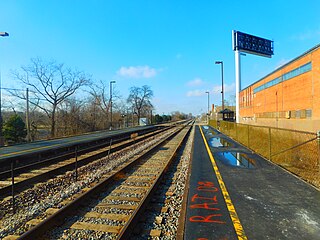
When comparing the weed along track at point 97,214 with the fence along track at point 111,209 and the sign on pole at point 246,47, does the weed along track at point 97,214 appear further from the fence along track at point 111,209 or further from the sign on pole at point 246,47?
the sign on pole at point 246,47

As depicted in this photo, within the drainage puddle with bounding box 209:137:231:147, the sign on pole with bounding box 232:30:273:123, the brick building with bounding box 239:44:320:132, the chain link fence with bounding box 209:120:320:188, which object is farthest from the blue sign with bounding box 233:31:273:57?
the chain link fence with bounding box 209:120:320:188

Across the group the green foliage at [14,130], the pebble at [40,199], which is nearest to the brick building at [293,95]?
the pebble at [40,199]

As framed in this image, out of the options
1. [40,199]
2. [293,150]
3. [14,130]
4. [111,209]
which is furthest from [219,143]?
[14,130]

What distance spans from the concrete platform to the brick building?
17220mm

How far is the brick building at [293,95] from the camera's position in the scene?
65.8 ft

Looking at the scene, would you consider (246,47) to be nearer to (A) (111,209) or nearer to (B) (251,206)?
(B) (251,206)

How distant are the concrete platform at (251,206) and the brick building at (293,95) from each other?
17.2 meters

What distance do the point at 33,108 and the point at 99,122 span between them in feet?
44.3

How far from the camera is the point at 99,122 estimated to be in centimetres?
4534

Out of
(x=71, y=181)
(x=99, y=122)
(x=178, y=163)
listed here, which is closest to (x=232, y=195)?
(x=178, y=163)

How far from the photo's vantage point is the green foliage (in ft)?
95.6

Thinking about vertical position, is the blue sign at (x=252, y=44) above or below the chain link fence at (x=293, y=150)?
above

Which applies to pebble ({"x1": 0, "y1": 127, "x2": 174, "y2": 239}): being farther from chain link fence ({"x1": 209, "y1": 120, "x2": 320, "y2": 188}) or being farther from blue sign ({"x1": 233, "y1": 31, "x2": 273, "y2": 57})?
blue sign ({"x1": 233, "y1": 31, "x2": 273, "y2": 57})

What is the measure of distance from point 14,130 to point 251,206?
3498cm
